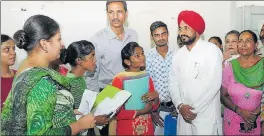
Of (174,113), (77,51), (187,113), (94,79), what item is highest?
(77,51)

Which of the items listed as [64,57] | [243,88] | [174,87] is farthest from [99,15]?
[243,88]

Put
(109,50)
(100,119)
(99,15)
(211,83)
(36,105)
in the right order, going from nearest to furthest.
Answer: (36,105) → (100,119) → (211,83) → (109,50) → (99,15)

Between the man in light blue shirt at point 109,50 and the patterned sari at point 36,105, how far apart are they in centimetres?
155

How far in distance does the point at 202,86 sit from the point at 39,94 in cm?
164

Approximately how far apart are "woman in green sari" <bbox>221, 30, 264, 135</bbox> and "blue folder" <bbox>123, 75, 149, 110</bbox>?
77 cm

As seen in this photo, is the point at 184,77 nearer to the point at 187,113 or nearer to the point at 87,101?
the point at 187,113

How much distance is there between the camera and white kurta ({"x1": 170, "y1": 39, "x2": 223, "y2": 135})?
97.1 inches

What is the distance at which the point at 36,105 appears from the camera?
1.16m

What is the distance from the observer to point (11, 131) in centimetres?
127

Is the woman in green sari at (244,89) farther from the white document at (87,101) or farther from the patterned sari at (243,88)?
the white document at (87,101)

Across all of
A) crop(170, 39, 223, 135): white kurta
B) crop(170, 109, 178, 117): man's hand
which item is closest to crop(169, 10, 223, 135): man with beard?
crop(170, 39, 223, 135): white kurta

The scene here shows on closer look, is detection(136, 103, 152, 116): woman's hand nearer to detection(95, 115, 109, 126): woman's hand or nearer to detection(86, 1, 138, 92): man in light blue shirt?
detection(86, 1, 138, 92): man in light blue shirt

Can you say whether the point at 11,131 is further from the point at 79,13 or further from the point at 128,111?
the point at 79,13

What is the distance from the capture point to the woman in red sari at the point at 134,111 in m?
2.38
